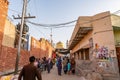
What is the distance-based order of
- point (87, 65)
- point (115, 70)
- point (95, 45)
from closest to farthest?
1. point (115, 70)
2. point (95, 45)
3. point (87, 65)

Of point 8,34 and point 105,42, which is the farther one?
point 8,34

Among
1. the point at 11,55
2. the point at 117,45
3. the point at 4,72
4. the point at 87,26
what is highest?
the point at 87,26

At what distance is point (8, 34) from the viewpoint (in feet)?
34.6

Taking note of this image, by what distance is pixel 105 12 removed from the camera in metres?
9.54

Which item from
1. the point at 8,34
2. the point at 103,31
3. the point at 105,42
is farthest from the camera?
the point at 8,34

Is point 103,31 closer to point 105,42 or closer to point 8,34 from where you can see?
point 105,42

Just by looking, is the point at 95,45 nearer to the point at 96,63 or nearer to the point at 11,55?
the point at 96,63

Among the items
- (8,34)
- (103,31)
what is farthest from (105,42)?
(8,34)

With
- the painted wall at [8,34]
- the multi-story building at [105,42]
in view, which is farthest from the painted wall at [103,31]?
the painted wall at [8,34]

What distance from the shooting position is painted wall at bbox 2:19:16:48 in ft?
32.5

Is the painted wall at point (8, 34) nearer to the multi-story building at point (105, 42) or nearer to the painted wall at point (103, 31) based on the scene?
the multi-story building at point (105, 42)

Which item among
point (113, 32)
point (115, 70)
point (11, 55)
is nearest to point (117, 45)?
point (113, 32)

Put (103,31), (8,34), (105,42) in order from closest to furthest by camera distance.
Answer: (105,42) → (103,31) → (8,34)

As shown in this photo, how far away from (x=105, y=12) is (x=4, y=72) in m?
8.66
